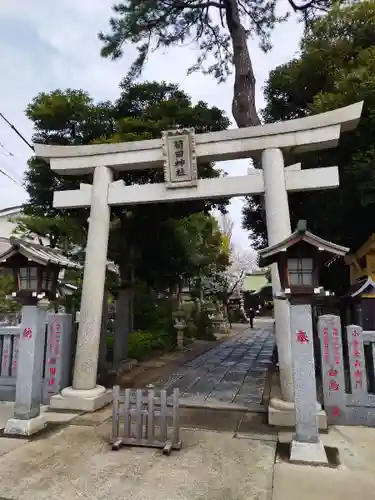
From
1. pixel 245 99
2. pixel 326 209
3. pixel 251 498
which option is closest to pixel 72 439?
pixel 251 498

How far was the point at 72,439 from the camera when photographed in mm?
5160

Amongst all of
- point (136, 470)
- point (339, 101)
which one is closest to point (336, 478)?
point (136, 470)

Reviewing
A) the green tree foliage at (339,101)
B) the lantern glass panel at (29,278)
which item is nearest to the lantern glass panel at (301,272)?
the green tree foliage at (339,101)

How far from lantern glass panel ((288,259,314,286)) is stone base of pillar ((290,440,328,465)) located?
1.93 metres

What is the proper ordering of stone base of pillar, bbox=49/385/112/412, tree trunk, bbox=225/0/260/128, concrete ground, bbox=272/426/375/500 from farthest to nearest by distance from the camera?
tree trunk, bbox=225/0/260/128 → stone base of pillar, bbox=49/385/112/412 → concrete ground, bbox=272/426/375/500

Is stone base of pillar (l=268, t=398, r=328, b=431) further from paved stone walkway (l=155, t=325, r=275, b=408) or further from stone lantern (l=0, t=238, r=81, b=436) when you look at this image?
stone lantern (l=0, t=238, r=81, b=436)

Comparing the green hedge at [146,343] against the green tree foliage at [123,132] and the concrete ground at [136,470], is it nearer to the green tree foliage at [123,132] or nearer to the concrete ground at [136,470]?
the green tree foliage at [123,132]

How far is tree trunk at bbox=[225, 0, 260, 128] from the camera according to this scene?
1003 cm

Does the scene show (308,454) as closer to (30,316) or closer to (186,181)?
(30,316)

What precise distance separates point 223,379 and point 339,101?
6.97 metres

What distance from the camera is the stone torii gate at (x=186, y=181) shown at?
6.57m

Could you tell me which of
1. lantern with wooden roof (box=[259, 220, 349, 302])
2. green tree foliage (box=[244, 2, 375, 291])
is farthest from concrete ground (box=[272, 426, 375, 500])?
green tree foliage (box=[244, 2, 375, 291])

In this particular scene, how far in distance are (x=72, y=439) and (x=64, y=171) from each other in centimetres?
516

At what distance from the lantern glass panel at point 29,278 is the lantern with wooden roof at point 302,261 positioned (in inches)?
136
